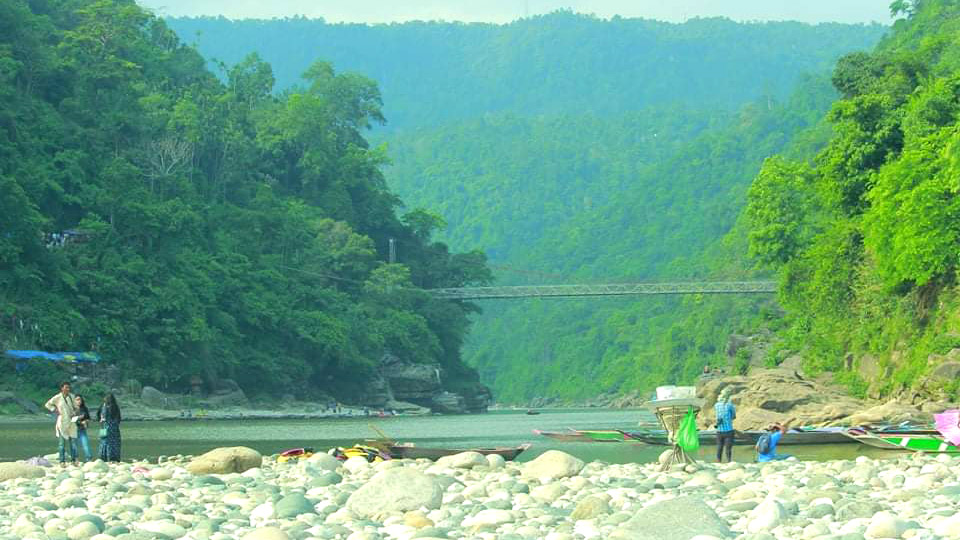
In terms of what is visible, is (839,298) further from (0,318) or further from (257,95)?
(257,95)

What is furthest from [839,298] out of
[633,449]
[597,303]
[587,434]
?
[597,303]

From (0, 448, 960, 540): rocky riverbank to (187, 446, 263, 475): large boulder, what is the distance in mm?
34

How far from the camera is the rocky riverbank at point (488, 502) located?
13.7 meters

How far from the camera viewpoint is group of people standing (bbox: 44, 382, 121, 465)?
2456 centimetres

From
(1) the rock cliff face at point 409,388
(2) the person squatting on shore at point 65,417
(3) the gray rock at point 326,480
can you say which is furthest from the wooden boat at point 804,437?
(1) the rock cliff face at point 409,388

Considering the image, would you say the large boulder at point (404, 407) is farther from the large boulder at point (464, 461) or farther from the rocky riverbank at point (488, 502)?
the rocky riverbank at point (488, 502)

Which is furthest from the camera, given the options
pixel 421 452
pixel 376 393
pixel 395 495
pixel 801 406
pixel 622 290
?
pixel 622 290

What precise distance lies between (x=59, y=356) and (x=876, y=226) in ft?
127

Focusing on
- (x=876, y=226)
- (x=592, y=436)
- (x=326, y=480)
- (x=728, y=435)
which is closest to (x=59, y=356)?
(x=592, y=436)

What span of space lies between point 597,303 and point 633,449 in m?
130

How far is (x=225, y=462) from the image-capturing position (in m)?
23.3

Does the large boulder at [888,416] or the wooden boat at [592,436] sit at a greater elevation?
the large boulder at [888,416]

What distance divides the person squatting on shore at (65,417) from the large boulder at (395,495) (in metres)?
9.60

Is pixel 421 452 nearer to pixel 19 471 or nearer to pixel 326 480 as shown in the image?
pixel 326 480
